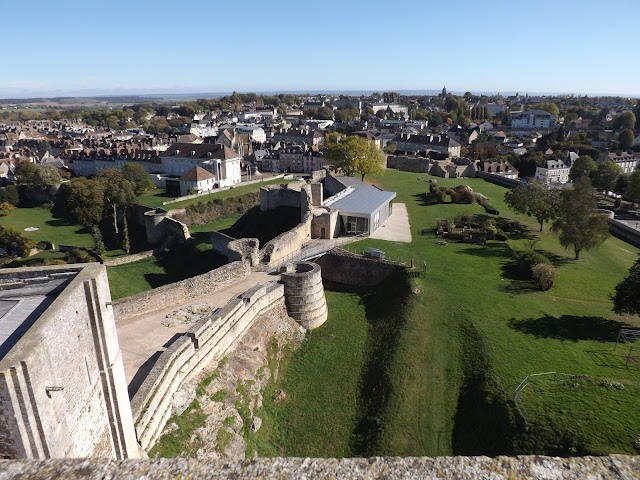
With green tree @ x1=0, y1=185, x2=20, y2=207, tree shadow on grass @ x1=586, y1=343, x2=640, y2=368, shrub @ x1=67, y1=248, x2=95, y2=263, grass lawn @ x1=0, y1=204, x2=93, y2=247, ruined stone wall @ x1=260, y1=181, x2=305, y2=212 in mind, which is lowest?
grass lawn @ x1=0, y1=204, x2=93, y2=247

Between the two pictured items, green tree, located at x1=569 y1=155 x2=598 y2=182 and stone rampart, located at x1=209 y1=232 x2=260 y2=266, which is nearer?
stone rampart, located at x1=209 y1=232 x2=260 y2=266

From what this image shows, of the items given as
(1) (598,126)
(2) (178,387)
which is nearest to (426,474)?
(2) (178,387)

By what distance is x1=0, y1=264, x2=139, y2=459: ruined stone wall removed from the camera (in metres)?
6.50

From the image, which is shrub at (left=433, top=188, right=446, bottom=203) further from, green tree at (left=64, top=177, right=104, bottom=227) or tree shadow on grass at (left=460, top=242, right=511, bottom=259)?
green tree at (left=64, top=177, right=104, bottom=227)

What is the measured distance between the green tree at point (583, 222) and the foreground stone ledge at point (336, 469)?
90.3 feet

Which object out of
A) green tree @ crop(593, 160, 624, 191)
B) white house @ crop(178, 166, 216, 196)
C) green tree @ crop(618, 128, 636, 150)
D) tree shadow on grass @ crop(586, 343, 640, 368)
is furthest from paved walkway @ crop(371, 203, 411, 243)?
green tree @ crop(618, 128, 636, 150)

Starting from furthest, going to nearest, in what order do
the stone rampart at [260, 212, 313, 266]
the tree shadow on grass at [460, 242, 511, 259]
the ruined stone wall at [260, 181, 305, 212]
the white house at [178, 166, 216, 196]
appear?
1. the white house at [178, 166, 216, 196]
2. the ruined stone wall at [260, 181, 305, 212]
3. the tree shadow on grass at [460, 242, 511, 259]
4. the stone rampart at [260, 212, 313, 266]

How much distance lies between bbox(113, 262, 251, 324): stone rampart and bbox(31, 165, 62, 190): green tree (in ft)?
160

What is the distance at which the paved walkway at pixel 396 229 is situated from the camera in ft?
116

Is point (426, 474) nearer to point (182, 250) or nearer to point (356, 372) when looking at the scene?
point (356, 372)

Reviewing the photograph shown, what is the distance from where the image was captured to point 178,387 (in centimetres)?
1541

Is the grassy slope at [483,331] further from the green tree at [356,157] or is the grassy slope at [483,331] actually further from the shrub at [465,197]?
the green tree at [356,157]

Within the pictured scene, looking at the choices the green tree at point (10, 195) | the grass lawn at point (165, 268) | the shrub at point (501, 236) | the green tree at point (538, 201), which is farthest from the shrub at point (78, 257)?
the green tree at point (538, 201)

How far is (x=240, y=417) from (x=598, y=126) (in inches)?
6646
